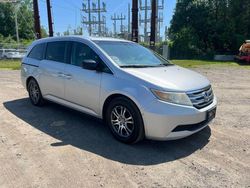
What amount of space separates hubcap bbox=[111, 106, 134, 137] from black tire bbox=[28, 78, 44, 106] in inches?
102

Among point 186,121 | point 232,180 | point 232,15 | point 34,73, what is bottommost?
point 232,180

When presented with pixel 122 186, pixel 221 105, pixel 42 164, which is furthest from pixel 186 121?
pixel 221 105

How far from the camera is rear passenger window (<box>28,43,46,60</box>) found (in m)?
6.25

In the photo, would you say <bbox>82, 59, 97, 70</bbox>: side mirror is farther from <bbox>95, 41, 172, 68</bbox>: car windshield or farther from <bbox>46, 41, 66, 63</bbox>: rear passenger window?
<bbox>46, 41, 66, 63</bbox>: rear passenger window

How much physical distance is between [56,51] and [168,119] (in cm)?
312

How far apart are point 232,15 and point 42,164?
105 feet

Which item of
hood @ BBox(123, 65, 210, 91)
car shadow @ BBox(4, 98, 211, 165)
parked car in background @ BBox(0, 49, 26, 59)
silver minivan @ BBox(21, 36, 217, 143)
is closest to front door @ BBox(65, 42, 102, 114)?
silver minivan @ BBox(21, 36, 217, 143)

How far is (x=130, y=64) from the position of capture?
4.65m

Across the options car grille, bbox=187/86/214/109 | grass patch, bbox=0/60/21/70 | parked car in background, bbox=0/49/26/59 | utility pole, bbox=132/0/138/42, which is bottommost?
grass patch, bbox=0/60/21/70

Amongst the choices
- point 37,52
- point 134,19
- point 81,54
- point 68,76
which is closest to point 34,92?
point 37,52

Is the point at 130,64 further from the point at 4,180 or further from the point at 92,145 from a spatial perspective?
the point at 4,180

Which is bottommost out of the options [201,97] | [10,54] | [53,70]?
[10,54]

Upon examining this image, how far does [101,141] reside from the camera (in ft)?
14.6

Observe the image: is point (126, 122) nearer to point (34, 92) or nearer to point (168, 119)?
point (168, 119)
